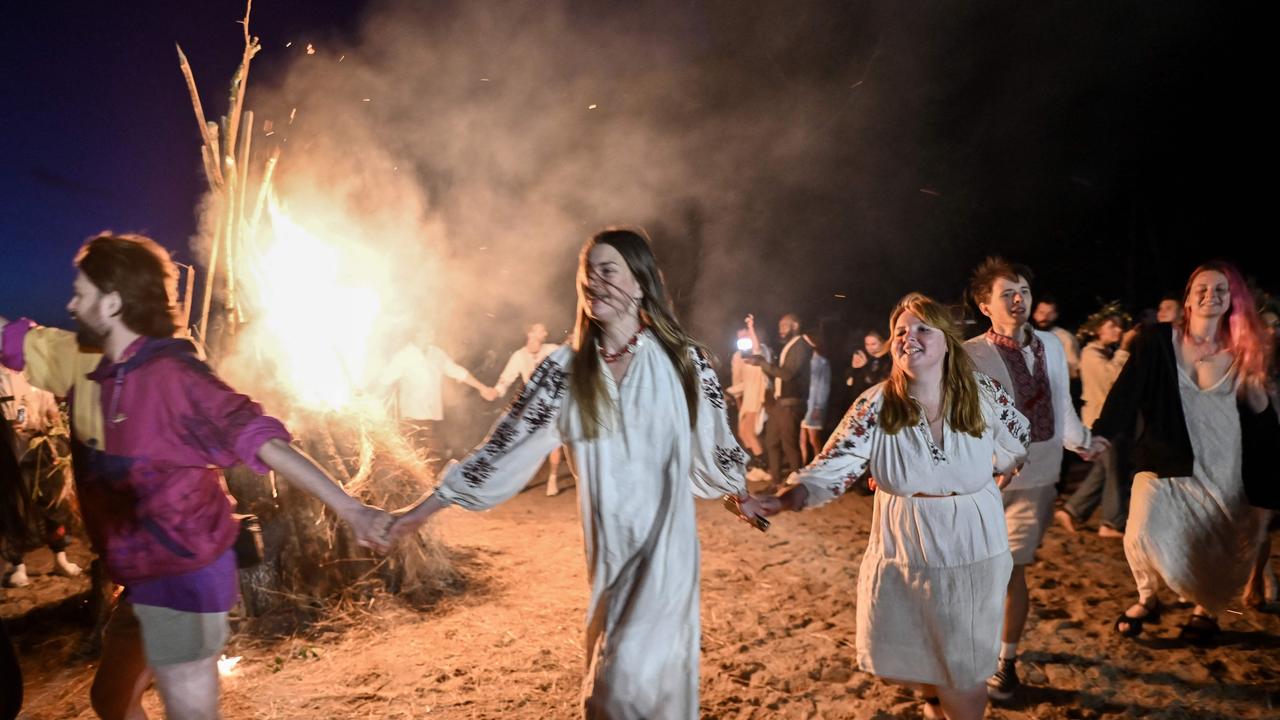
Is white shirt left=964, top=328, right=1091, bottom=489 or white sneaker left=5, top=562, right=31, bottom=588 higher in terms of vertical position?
white shirt left=964, top=328, right=1091, bottom=489

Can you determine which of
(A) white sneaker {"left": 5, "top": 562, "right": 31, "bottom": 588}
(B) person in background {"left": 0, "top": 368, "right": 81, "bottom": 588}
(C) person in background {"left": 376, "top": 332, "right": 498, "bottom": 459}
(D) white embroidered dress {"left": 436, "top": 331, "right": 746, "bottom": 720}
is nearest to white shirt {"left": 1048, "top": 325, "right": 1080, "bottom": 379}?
(D) white embroidered dress {"left": 436, "top": 331, "right": 746, "bottom": 720}

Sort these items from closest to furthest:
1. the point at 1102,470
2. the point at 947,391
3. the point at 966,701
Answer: the point at 966,701 → the point at 947,391 → the point at 1102,470

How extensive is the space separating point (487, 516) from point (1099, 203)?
16.8 m

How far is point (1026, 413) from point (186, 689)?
13.0 ft

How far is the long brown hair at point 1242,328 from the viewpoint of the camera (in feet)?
12.2

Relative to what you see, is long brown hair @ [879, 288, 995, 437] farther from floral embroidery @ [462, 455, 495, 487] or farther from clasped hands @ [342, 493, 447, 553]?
clasped hands @ [342, 493, 447, 553]

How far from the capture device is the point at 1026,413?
3.66 m

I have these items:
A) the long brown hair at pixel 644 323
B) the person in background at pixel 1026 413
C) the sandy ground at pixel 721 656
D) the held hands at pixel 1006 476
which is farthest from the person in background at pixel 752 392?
the long brown hair at pixel 644 323

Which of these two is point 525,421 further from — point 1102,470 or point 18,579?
point 1102,470

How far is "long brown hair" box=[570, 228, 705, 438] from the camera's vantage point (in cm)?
250

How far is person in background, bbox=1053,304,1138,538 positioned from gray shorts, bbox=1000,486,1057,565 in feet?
10.4

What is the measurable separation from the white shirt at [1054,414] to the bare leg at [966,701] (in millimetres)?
1240

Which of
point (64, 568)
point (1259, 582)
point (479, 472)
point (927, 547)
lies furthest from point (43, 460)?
point (1259, 582)

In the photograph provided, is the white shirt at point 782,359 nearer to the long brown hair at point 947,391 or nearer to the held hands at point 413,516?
the long brown hair at point 947,391
